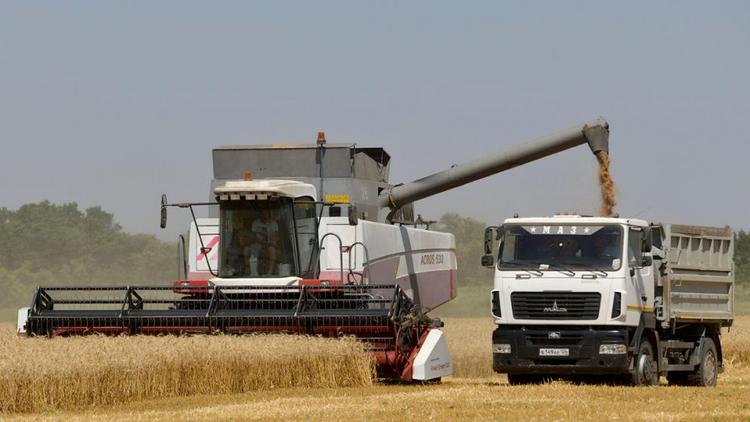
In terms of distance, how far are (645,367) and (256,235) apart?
19.5 ft

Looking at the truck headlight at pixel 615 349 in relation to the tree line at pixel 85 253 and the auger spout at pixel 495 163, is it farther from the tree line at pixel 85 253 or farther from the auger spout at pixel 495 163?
the tree line at pixel 85 253

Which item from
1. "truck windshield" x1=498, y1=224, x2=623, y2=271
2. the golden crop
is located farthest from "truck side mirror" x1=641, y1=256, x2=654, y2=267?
the golden crop

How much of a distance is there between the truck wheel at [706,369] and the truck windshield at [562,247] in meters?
Result: 3.16

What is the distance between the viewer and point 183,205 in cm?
2025

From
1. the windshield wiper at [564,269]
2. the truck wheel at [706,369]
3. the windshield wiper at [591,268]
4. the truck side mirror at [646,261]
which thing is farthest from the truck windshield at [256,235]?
the truck wheel at [706,369]

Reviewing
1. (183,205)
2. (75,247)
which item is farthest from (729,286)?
(75,247)

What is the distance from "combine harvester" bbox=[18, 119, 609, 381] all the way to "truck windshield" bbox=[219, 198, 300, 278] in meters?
→ 0.01

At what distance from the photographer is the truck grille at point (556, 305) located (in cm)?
1842

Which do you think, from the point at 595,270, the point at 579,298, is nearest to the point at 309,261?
the point at 579,298

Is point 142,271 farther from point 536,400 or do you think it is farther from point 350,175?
point 536,400

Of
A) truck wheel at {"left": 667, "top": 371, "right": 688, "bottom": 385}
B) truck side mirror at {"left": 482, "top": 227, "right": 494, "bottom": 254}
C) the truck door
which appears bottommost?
truck wheel at {"left": 667, "top": 371, "right": 688, "bottom": 385}

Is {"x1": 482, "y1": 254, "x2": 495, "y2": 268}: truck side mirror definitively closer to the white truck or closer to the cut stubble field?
the white truck

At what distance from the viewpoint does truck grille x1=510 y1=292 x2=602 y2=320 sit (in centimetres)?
1842

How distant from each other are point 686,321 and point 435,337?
386 centimetres
